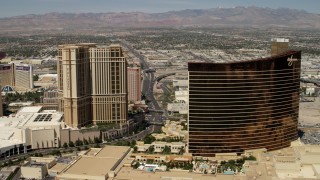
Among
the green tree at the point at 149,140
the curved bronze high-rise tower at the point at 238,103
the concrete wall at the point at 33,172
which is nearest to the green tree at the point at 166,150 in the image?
the curved bronze high-rise tower at the point at 238,103

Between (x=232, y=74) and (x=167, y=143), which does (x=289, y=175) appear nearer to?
(x=232, y=74)

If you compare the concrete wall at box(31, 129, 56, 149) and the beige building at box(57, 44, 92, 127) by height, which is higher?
the beige building at box(57, 44, 92, 127)

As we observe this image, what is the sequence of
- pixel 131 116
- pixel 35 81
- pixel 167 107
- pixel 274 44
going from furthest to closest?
pixel 35 81, pixel 167 107, pixel 131 116, pixel 274 44

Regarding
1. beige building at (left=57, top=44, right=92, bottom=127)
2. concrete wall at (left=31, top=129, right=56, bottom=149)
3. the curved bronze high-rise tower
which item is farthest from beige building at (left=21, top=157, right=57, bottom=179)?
the curved bronze high-rise tower

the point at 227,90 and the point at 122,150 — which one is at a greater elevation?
the point at 227,90

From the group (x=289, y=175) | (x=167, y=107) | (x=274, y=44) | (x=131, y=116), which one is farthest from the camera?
(x=167, y=107)

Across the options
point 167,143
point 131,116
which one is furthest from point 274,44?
point 131,116

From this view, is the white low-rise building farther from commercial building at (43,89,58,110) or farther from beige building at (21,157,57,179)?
commercial building at (43,89,58,110)
